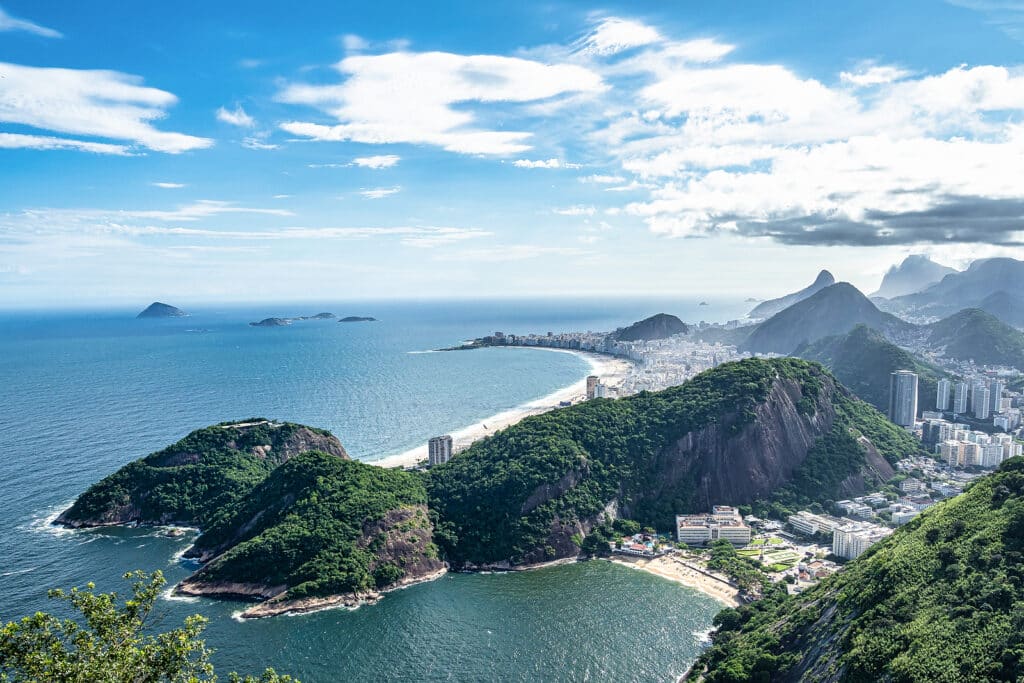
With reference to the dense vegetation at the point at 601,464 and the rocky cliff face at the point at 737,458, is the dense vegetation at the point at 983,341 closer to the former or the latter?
the dense vegetation at the point at 601,464

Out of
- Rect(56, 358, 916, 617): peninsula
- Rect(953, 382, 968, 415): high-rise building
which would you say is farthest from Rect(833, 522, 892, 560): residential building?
Rect(953, 382, 968, 415): high-rise building

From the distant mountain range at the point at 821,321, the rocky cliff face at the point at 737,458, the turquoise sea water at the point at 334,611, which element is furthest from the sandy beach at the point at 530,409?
the distant mountain range at the point at 821,321

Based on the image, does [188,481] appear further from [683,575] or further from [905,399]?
[905,399]

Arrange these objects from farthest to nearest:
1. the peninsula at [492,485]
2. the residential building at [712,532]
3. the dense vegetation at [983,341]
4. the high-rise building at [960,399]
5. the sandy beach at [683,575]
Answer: the dense vegetation at [983,341], the high-rise building at [960,399], the residential building at [712,532], the peninsula at [492,485], the sandy beach at [683,575]

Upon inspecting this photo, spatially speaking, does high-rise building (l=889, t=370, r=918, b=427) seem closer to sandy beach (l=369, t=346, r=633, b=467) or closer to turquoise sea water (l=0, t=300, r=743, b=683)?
sandy beach (l=369, t=346, r=633, b=467)

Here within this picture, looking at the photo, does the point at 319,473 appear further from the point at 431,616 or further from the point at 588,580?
the point at 588,580
